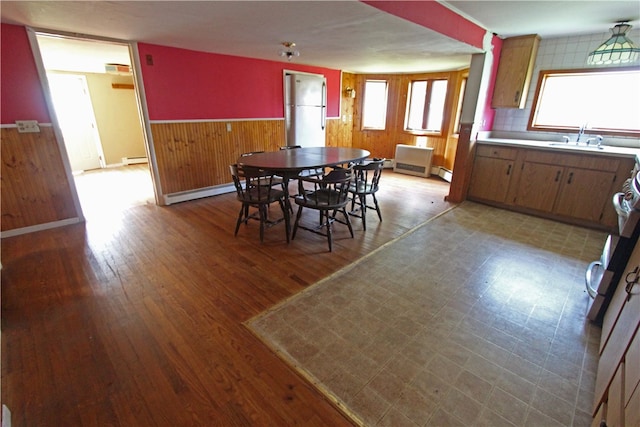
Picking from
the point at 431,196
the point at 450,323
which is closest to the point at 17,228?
the point at 450,323

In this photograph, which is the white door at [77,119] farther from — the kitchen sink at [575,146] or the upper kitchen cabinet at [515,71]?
the kitchen sink at [575,146]

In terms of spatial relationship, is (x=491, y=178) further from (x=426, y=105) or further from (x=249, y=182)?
(x=249, y=182)

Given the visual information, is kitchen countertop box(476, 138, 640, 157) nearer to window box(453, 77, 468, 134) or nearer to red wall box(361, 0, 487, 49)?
red wall box(361, 0, 487, 49)

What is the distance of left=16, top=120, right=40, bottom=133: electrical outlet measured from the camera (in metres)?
2.93

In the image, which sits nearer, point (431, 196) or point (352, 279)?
point (352, 279)

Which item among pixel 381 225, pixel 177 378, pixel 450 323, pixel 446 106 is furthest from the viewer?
pixel 446 106

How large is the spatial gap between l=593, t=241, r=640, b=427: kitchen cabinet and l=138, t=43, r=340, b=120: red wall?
4585 mm

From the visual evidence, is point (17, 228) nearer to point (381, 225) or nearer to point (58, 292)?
point (58, 292)

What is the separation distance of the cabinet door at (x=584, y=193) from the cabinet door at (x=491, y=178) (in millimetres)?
615

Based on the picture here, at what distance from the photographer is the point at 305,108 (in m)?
5.56

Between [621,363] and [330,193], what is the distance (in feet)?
7.70

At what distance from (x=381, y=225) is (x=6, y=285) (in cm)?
338

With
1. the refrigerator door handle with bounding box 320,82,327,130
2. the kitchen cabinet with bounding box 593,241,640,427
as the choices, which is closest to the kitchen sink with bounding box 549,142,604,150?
the kitchen cabinet with bounding box 593,241,640,427

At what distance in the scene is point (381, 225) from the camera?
345cm
